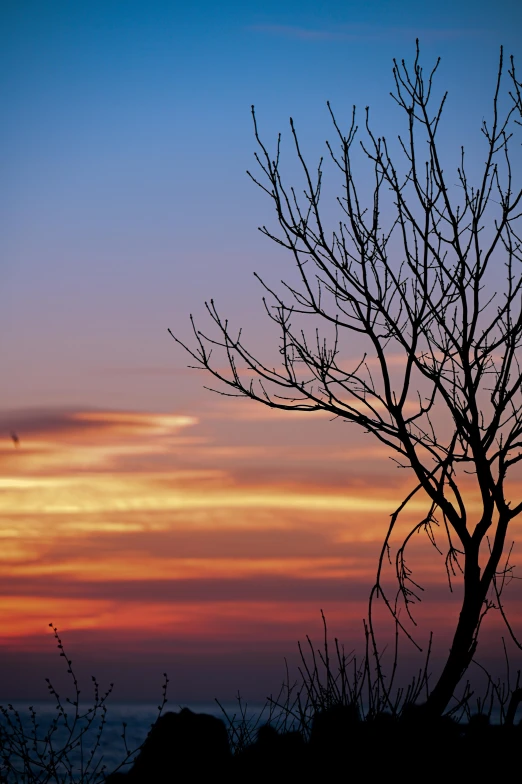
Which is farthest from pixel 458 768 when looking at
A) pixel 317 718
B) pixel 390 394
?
pixel 390 394

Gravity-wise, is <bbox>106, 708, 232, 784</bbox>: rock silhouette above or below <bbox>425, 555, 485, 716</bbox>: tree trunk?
below

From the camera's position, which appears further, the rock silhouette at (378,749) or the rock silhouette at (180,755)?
the rock silhouette at (180,755)

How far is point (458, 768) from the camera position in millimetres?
6102

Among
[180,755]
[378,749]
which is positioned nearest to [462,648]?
[378,749]

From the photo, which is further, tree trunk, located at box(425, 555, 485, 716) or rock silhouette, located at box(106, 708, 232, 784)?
rock silhouette, located at box(106, 708, 232, 784)

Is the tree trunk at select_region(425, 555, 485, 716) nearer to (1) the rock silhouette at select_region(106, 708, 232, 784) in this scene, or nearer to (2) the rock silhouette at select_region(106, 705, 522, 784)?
(2) the rock silhouette at select_region(106, 705, 522, 784)

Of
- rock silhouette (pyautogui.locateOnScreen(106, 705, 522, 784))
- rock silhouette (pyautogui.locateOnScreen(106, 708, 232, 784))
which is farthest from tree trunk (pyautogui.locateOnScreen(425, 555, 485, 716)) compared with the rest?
rock silhouette (pyautogui.locateOnScreen(106, 708, 232, 784))

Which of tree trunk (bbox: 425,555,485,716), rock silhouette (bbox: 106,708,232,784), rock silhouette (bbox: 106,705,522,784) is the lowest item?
rock silhouette (bbox: 106,708,232,784)

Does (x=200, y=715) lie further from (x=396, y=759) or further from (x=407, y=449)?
(x=407, y=449)

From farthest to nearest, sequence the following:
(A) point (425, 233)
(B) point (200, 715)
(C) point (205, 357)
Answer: (B) point (200, 715) < (C) point (205, 357) < (A) point (425, 233)

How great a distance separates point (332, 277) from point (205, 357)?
127 cm

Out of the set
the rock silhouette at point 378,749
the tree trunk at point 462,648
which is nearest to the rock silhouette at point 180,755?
the rock silhouette at point 378,749

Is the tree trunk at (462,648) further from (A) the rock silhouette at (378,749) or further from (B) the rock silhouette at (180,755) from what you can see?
(B) the rock silhouette at (180,755)

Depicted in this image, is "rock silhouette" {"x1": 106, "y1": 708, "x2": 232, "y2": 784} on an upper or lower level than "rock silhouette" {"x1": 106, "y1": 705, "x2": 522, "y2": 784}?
lower
